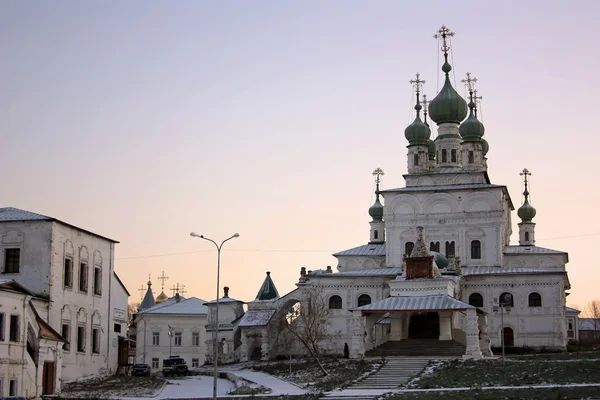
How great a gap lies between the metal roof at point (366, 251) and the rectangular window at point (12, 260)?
27194mm

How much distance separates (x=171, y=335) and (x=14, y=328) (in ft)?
115

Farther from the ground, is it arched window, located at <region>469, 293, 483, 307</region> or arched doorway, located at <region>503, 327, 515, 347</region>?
arched window, located at <region>469, 293, 483, 307</region>

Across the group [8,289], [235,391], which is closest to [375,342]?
[235,391]

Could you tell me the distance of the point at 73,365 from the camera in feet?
145

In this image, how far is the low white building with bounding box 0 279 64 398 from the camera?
37.4 metres

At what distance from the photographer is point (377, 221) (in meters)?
72.4

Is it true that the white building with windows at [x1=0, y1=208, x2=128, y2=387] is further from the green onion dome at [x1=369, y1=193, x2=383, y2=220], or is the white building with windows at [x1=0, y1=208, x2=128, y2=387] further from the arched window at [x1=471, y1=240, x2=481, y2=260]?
the green onion dome at [x1=369, y1=193, x2=383, y2=220]

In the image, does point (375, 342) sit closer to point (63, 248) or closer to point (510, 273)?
point (510, 273)

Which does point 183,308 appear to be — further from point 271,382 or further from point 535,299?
point 271,382

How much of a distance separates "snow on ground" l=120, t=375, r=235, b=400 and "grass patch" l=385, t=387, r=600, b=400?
909 cm

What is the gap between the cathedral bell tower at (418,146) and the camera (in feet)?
215

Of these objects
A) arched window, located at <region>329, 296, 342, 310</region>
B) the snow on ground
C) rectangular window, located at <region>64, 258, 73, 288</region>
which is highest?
rectangular window, located at <region>64, 258, 73, 288</region>

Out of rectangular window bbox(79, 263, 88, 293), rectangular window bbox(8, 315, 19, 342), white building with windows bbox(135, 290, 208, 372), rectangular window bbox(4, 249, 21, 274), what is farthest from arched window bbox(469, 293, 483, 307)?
rectangular window bbox(8, 315, 19, 342)

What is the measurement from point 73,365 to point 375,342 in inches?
631
